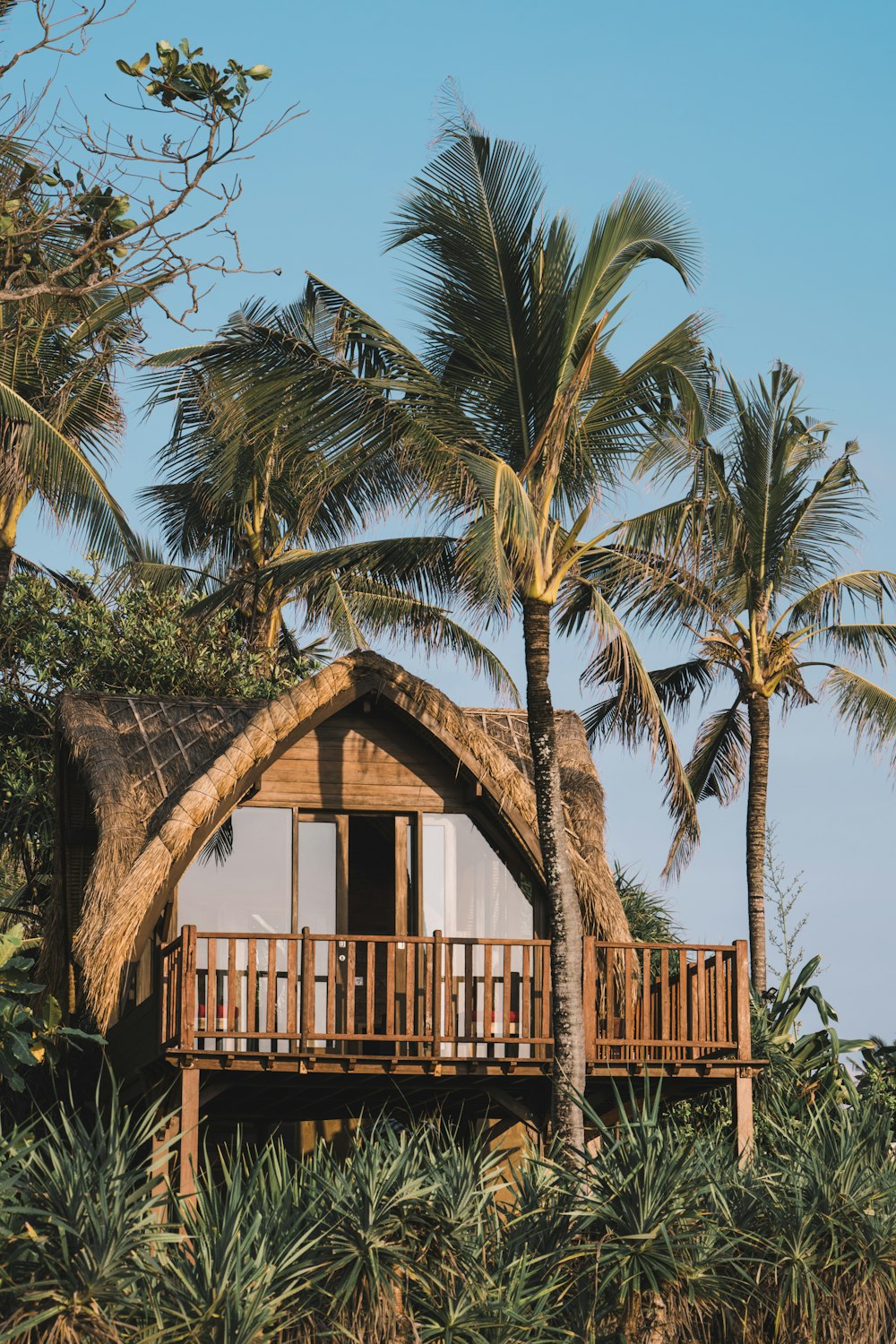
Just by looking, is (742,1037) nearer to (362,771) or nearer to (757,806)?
(362,771)

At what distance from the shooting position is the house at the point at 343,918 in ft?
45.9

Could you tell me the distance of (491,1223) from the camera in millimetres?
10289

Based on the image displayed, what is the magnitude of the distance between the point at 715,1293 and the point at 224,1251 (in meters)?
3.21

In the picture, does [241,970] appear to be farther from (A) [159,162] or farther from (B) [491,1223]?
(A) [159,162]

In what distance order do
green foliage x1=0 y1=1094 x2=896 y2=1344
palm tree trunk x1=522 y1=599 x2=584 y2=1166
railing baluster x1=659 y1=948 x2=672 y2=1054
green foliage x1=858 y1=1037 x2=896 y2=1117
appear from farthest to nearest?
green foliage x1=858 y1=1037 x2=896 y2=1117 → railing baluster x1=659 y1=948 x2=672 y2=1054 → palm tree trunk x1=522 y1=599 x2=584 y2=1166 → green foliage x1=0 y1=1094 x2=896 y2=1344

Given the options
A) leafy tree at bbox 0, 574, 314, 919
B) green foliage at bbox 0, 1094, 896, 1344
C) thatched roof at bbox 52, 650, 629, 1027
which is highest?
leafy tree at bbox 0, 574, 314, 919

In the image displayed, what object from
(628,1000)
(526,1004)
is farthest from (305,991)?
(628,1000)

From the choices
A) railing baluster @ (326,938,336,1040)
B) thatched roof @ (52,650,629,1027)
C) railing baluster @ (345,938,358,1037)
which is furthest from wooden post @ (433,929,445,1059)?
thatched roof @ (52,650,629,1027)

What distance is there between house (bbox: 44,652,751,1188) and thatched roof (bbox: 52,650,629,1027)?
0.07ft

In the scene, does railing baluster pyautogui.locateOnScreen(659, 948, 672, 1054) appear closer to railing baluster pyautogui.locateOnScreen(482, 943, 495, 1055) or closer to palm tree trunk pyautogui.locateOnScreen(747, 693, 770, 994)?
railing baluster pyautogui.locateOnScreen(482, 943, 495, 1055)

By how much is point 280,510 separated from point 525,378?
39.2 feet

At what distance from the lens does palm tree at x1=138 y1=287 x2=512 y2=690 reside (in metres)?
14.8

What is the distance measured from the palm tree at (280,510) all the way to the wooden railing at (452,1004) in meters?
3.51

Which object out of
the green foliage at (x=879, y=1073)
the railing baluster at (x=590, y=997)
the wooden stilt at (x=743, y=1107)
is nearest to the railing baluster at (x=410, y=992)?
the railing baluster at (x=590, y=997)
